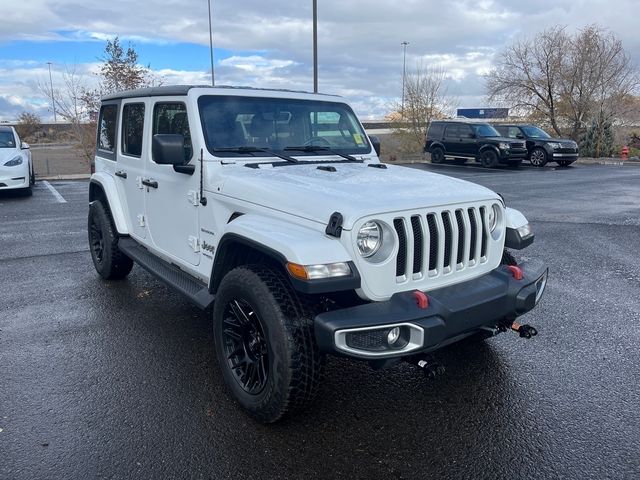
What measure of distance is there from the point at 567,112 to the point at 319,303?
103 ft

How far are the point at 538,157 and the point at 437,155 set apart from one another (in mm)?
4083

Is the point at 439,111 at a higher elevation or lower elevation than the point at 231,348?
higher

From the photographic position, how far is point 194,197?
3.99m

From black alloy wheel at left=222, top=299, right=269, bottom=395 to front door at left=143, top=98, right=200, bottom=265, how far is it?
33.7 inches

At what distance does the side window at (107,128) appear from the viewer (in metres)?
5.52

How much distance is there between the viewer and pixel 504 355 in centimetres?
410

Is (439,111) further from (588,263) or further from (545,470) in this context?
(545,470)

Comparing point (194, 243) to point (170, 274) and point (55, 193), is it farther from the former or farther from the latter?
Answer: point (55, 193)

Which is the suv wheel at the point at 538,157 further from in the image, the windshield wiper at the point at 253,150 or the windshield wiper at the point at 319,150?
the windshield wiper at the point at 253,150

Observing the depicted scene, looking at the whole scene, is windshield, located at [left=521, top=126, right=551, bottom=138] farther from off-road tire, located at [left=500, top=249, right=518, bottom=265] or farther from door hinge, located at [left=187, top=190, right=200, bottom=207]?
door hinge, located at [left=187, top=190, right=200, bottom=207]

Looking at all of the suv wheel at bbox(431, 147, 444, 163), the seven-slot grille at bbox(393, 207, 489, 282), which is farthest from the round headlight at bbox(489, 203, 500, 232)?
the suv wheel at bbox(431, 147, 444, 163)

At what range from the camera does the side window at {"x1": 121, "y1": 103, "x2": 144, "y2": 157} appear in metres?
4.91

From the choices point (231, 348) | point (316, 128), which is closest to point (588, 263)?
point (316, 128)

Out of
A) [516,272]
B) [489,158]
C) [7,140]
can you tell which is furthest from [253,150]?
[489,158]
